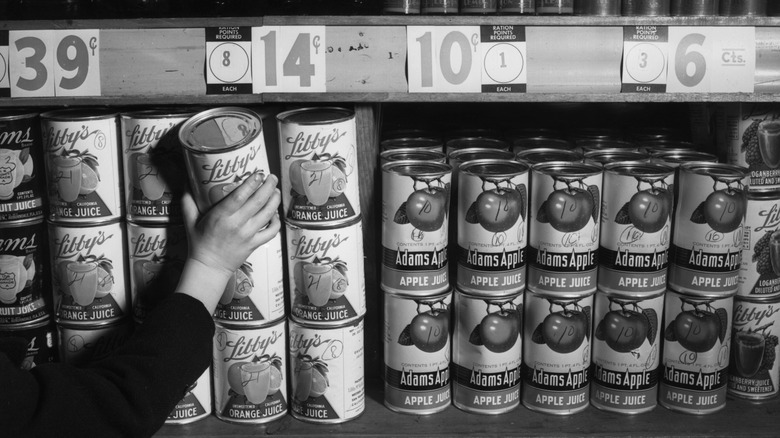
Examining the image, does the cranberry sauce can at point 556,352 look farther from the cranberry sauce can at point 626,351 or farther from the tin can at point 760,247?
the tin can at point 760,247

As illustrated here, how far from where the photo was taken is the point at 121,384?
1.12 m

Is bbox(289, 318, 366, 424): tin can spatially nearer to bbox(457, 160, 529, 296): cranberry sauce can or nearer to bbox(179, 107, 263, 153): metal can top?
bbox(457, 160, 529, 296): cranberry sauce can

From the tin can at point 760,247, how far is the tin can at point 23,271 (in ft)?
4.57

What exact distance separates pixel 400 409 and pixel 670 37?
2.88ft

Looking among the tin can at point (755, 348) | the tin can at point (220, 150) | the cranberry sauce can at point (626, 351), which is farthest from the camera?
the tin can at point (755, 348)

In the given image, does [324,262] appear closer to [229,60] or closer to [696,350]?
[229,60]

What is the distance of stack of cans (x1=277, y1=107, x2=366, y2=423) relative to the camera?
145 cm

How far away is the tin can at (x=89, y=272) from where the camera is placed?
4.89 feet

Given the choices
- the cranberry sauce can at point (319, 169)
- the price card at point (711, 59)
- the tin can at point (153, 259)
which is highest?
the price card at point (711, 59)

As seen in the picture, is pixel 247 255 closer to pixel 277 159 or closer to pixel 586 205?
pixel 277 159

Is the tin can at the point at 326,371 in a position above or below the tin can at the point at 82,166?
below

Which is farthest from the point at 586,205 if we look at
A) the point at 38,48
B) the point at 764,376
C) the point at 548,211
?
the point at 38,48

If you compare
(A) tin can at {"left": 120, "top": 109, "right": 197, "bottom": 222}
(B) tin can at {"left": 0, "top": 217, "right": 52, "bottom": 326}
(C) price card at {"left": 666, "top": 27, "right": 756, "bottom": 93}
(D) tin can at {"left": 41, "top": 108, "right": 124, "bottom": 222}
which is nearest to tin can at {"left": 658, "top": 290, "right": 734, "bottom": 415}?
(C) price card at {"left": 666, "top": 27, "right": 756, "bottom": 93}

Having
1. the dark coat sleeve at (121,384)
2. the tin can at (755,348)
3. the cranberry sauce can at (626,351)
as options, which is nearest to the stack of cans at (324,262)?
the dark coat sleeve at (121,384)
